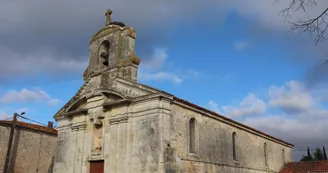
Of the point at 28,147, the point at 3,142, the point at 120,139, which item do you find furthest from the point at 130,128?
the point at 28,147

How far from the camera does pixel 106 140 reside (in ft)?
52.5

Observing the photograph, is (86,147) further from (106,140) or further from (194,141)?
(194,141)

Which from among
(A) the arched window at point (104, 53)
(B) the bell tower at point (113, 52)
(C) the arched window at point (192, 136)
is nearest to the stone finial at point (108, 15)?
(B) the bell tower at point (113, 52)

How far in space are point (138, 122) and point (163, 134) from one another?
1568 mm

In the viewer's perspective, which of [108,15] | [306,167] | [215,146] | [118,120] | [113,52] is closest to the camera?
[118,120]

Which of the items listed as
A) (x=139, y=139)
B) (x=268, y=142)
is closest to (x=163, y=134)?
(x=139, y=139)

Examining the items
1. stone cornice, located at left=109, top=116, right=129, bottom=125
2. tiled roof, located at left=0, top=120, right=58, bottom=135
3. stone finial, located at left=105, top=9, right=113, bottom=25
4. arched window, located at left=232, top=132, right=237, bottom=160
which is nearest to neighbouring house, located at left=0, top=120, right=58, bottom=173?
tiled roof, located at left=0, top=120, right=58, bottom=135

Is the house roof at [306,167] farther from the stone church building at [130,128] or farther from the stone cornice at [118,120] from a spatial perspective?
the stone cornice at [118,120]

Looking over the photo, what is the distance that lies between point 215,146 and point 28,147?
15.5 metres

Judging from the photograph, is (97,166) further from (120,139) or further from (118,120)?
(118,120)

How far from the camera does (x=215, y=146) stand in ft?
57.1

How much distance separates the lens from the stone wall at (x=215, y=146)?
48.8ft

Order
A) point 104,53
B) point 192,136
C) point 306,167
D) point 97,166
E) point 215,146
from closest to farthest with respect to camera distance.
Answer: point 192,136 < point 97,166 < point 215,146 < point 104,53 < point 306,167

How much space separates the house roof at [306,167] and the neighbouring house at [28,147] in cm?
1854
